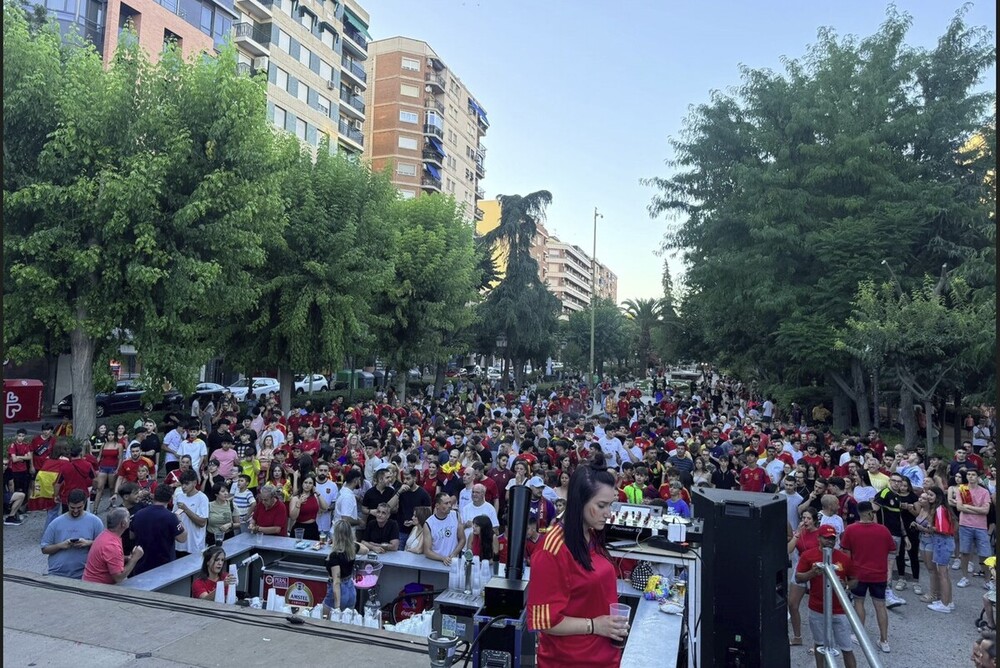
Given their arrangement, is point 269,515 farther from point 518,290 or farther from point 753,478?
point 518,290

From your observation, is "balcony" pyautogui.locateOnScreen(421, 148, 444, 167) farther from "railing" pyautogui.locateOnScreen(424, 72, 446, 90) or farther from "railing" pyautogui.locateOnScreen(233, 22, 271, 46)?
"railing" pyautogui.locateOnScreen(233, 22, 271, 46)

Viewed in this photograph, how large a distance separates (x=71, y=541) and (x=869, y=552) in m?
8.49

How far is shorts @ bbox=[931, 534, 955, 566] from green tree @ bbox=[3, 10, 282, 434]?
45.6ft

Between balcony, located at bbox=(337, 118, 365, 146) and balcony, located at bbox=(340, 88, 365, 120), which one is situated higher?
balcony, located at bbox=(340, 88, 365, 120)

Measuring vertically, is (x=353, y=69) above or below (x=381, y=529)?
above

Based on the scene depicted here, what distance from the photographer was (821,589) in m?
6.41

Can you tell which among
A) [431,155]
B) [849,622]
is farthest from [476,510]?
[431,155]

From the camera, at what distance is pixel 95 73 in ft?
46.6

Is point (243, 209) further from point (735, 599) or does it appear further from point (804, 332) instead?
point (804, 332)

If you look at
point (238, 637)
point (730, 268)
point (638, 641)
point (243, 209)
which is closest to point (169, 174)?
point (243, 209)

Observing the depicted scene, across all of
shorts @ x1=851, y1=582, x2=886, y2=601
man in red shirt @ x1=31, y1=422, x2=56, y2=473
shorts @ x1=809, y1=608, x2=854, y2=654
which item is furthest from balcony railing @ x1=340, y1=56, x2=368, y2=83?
shorts @ x1=809, y1=608, x2=854, y2=654

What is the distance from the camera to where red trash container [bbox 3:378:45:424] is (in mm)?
20656

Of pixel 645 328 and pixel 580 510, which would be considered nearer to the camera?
pixel 580 510

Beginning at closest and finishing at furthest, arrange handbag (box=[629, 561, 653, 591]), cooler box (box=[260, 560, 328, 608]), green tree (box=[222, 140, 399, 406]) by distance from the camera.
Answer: handbag (box=[629, 561, 653, 591])
cooler box (box=[260, 560, 328, 608])
green tree (box=[222, 140, 399, 406])
